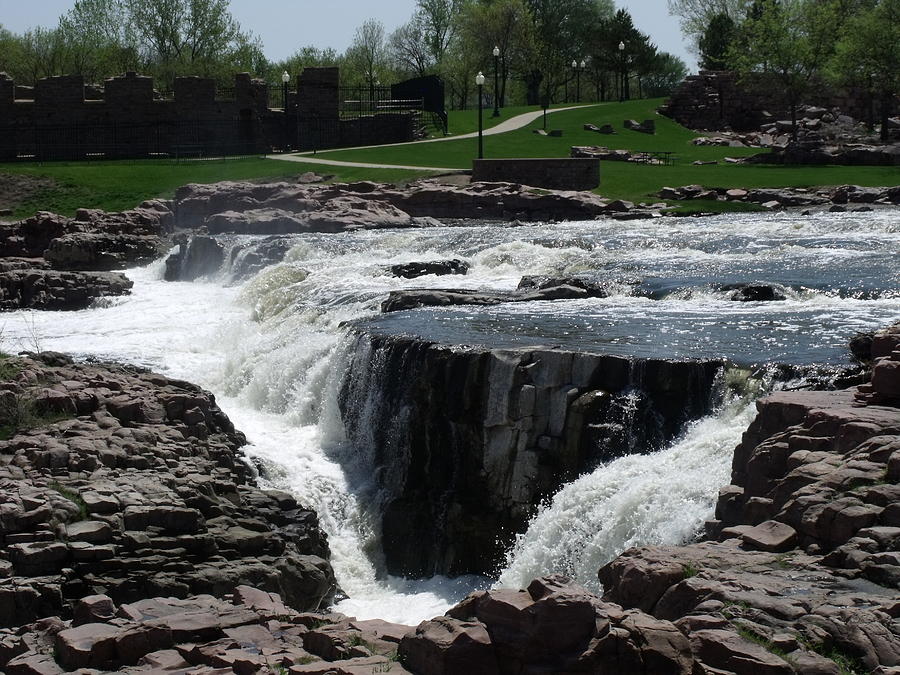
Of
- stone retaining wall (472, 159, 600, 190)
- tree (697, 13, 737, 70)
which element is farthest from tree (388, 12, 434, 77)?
stone retaining wall (472, 159, 600, 190)

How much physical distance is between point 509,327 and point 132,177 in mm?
25192

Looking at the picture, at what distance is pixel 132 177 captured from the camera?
129 feet

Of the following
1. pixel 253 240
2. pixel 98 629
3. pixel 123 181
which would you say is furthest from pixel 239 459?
pixel 123 181

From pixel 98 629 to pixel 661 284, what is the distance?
42.6 feet

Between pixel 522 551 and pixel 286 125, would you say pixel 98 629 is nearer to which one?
pixel 522 551

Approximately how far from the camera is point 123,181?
38781mm

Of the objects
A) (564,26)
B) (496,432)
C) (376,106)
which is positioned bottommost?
(496,432)

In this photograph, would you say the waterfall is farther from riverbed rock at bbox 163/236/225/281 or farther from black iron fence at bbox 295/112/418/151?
black iron fence at bbox 295/112/418/151

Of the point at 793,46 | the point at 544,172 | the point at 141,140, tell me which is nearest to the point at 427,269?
the point at 544,172

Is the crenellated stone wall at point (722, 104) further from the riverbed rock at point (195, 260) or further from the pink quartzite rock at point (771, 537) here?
the pink quartzite rock at point (771, 537)

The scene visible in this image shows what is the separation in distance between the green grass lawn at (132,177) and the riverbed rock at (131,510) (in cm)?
2209

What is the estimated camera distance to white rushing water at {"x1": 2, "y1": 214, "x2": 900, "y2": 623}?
1224 cm

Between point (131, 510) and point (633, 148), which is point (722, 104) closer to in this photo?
point (633, 148)

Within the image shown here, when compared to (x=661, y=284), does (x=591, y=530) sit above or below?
below
